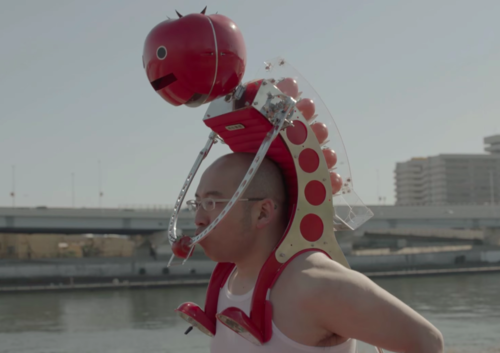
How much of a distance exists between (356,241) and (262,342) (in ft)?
195

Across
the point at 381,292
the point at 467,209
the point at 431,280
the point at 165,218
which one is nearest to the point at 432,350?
the point at 381,292

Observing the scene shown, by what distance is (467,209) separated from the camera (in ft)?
158

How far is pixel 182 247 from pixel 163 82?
2.00 ft

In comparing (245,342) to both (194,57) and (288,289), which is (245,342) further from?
(194,57)

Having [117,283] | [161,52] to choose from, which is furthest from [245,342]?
[117,283]

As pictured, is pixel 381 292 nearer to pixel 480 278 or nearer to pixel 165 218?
pixel 480 278

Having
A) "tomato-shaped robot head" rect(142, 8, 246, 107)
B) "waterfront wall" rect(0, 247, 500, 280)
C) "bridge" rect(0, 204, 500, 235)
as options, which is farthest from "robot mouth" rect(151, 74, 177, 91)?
"bridge" rect(0, 204, 500, 235)

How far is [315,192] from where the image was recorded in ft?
7.72

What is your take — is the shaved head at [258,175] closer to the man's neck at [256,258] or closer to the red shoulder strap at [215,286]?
the man's neck at [256,258]

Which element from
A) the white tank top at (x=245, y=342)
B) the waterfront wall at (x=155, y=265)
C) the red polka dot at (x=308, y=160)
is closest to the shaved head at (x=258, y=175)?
the red polka dot at (x=308, y=160)

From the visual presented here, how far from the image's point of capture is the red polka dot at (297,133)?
7.70ft

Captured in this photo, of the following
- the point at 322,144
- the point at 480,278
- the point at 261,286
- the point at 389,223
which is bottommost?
the point at 480,278

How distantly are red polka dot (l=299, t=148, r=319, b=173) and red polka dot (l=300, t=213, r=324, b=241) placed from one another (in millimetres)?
177

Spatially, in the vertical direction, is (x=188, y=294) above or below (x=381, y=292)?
below
